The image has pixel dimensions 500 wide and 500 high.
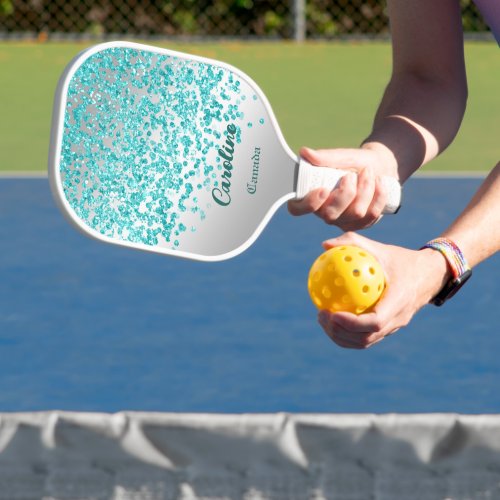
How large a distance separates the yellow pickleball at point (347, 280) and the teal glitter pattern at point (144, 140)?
29 cm

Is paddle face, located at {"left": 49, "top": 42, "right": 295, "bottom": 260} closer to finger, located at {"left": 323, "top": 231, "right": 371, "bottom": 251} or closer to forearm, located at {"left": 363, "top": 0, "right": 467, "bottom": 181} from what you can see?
forearm, located at {"left": 363, "top": 0, "right": 467, "bottom": 181}

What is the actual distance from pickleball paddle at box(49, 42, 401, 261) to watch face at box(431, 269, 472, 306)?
208mm

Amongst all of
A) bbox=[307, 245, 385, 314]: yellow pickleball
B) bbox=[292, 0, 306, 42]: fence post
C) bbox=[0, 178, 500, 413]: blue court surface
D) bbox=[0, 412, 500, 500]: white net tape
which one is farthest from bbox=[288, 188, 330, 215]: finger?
bbox=[292, 0, 306, 42]: fence post

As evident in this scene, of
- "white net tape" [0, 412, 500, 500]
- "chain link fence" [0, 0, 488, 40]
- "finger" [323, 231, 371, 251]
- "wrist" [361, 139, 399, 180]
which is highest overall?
"finger" [323, 231, 371, 251]

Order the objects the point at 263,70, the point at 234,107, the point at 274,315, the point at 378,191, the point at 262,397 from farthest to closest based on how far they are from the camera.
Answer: the point at 263,70, the point at 274,315, the point at 262,397, the point at 234,107, the point at 378,191

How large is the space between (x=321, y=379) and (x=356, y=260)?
2272 mm

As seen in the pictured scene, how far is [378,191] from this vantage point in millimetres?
2381

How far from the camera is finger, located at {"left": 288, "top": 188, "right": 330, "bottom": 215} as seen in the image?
2383mm

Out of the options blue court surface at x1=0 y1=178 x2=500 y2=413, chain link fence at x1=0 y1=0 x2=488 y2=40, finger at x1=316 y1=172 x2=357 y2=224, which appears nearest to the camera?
finger at x1=316 y1=172 x2=357 y2=224

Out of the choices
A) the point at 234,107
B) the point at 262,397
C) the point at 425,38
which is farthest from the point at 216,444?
the point at 262,397

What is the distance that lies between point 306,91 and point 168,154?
7712 millimetres

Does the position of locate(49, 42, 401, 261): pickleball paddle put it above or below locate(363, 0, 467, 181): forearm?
below

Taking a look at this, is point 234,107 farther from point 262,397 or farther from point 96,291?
point 96,291

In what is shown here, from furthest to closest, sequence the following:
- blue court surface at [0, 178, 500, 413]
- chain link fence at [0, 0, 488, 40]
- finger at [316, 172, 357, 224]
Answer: chain link fence at [0, 0, 488, 40] → blue court surface at [0, 178, 500, 413] → finger at [316, 172, 357, 224]
